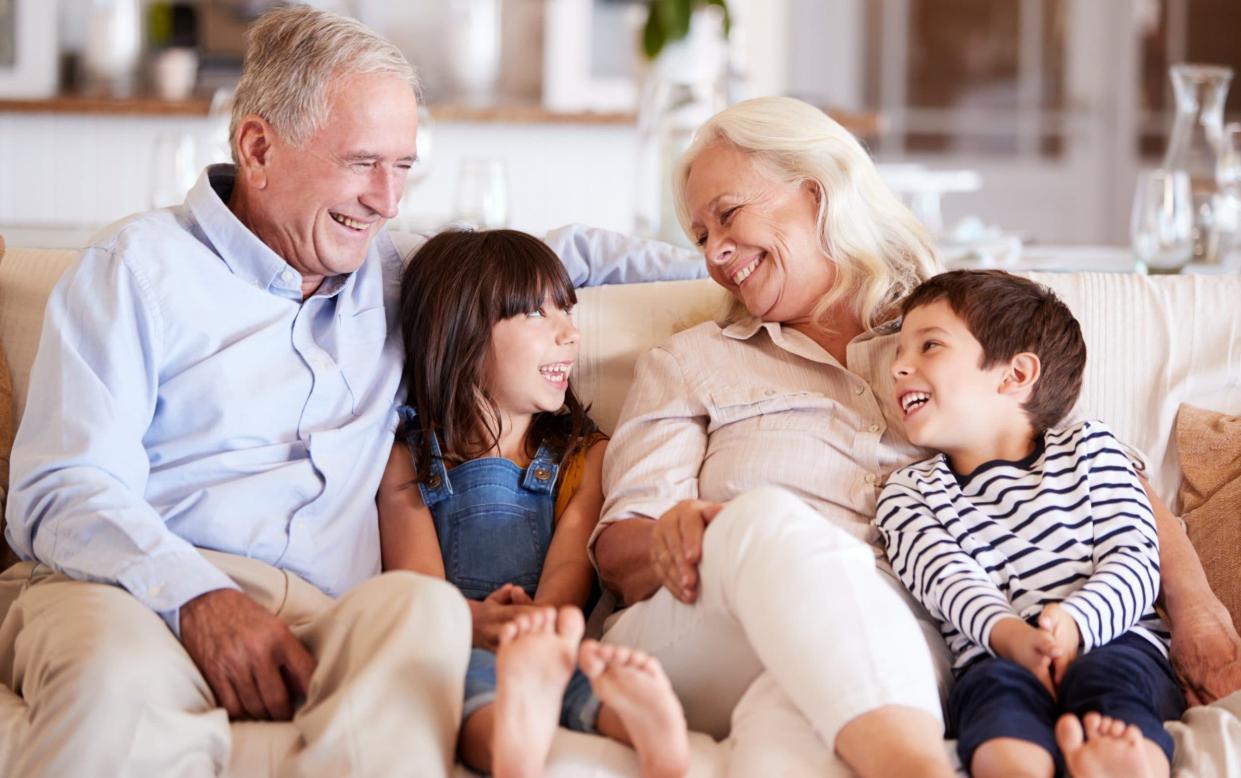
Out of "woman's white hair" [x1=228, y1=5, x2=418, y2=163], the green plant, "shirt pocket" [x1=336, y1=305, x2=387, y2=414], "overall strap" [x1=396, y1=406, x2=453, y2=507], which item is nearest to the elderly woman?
"overall strap" [x1=396, y1=406, x2=453, y2=507]

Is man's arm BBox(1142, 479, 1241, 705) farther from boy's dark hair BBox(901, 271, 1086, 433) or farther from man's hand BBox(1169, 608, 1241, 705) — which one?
boy's dark hair BBox(901, 271, 1086, 433)

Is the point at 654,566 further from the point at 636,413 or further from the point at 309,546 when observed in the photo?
the point at 309,546

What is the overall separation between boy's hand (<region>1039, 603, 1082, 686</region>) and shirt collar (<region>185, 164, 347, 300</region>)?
3.32ft

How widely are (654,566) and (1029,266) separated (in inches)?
45.2

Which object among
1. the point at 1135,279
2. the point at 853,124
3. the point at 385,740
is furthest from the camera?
the point at 853,124

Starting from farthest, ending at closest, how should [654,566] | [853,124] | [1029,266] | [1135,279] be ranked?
[853,124], [1029,266], [1135,279], [654,566]

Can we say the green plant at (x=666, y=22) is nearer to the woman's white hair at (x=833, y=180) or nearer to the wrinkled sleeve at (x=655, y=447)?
the woman's white hair at (x=833, y=180)

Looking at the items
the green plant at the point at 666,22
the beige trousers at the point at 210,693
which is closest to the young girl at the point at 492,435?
the beige trousers at the point at 210,693

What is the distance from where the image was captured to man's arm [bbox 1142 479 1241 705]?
1.60 m

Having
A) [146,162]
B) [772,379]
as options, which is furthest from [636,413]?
[146,162]

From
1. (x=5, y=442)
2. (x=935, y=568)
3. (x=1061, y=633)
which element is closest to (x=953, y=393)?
(x=935, y=568)

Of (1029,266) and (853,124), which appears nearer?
(1029,266)

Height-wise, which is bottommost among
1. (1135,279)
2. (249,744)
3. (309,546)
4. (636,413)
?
(249,744)

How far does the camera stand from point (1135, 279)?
210cm
